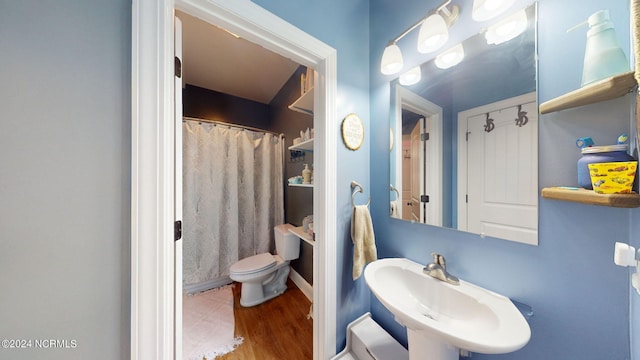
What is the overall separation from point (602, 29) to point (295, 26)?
107cm

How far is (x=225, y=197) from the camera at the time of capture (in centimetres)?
229

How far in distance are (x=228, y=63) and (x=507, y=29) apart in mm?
2177

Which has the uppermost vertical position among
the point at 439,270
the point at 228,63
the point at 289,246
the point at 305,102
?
the point at 228,63

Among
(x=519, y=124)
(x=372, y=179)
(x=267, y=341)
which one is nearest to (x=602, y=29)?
(x=519, y=124)

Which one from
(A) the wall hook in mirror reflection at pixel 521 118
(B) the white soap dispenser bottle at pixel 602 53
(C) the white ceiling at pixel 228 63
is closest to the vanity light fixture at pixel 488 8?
(B) the white soap dispenser bottle at pixel 602 53

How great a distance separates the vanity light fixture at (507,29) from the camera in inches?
27.8

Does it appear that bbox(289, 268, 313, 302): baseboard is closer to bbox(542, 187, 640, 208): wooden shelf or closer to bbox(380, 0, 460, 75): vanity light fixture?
bbox(542, 187, 640, 208): wooden shelf

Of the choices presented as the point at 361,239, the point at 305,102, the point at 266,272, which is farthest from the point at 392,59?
the point at 266,272

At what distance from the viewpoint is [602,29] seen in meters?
0.52

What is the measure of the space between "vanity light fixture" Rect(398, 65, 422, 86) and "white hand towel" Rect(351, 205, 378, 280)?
2.56ft

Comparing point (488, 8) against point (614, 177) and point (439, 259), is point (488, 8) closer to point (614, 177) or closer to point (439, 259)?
point (614, 177)

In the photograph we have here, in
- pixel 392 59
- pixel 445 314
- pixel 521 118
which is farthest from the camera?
pixel 392 59

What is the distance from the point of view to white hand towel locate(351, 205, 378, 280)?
3.65 feet

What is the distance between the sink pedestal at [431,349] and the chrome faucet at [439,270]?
245 mm
